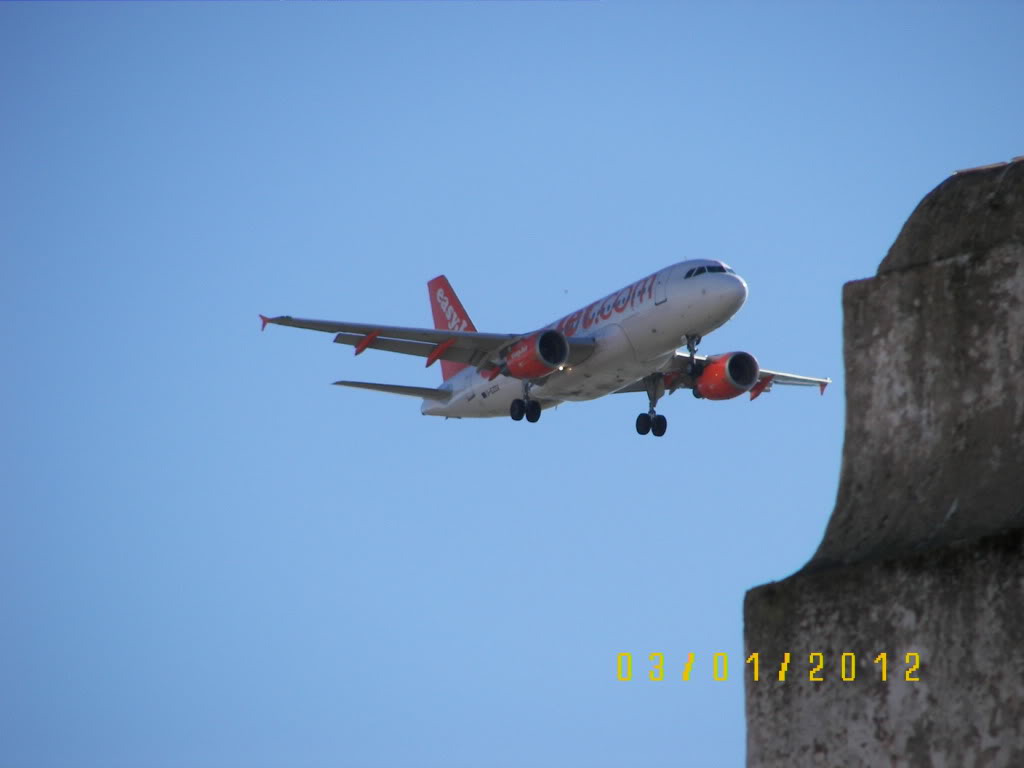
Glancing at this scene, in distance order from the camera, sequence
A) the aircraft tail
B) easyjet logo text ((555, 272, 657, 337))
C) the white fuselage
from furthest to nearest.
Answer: the aircraft tail < easyjet logo text ((555, 272, 657, 337)) < the white fuselage

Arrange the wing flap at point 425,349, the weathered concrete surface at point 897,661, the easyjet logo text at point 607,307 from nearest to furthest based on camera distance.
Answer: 1. the weathered concrete surface at point 897,661
2. the easyjet logo text at point 607,307
3. the wing flap at point 425,349

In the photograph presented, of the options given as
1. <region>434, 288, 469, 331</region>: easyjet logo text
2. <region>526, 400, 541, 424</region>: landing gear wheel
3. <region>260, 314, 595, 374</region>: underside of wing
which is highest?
<region>434, 288, 469, 331</region>: easyjet logo text

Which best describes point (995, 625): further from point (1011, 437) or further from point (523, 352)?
point (523, 352)

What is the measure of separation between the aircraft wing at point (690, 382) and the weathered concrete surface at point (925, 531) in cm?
3545

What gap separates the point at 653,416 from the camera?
4069cm

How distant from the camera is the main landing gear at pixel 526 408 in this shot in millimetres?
38750

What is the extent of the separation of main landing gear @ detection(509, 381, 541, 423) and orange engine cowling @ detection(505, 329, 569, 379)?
2.30 metres

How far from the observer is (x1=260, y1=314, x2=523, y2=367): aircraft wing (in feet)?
124

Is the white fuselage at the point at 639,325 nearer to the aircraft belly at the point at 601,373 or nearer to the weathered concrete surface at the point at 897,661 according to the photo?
the aircraft belly at the point at 601,373

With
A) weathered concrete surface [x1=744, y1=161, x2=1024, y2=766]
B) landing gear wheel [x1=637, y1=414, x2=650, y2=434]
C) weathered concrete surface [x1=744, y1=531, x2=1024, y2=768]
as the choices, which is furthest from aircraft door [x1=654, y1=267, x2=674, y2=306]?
weathered concrete surface [x1=744, y1=531, x2=1024, y2=768]

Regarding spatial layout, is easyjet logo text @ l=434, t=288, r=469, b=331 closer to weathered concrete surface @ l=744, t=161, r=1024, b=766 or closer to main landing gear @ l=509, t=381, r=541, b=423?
main landing gear @ l=509, t=381, r=541, b=423

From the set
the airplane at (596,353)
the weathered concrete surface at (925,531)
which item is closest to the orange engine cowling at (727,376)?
the airplane at (596,353)

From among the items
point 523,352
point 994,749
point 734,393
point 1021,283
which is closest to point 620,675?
point 994,749

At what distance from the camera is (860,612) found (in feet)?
9.72
